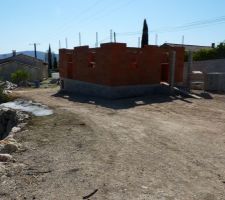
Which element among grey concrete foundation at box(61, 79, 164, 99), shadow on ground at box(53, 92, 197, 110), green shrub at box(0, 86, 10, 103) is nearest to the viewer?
shadow on ground at box(53, 92, 197, 110)

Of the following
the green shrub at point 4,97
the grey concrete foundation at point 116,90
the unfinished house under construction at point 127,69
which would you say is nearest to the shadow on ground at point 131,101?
the grey concrete foundation at point 116,90

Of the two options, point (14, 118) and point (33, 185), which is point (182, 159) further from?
point (14, 118)

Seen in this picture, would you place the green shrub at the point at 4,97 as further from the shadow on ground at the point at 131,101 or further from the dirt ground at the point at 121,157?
the dirt ground at the point at 121,157

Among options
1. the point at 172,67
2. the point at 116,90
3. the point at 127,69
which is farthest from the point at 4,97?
the point at 172,67

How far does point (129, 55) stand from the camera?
54.4ft

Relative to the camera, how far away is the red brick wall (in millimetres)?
16219

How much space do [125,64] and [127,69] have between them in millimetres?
265

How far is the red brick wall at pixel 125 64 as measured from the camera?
16219 mm

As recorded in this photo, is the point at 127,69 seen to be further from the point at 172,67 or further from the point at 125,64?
the point at 172,67

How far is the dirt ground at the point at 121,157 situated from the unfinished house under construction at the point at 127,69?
13.5ft

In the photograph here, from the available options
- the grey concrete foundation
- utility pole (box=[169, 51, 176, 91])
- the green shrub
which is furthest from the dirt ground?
the green shrub

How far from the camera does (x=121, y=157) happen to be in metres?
7.15

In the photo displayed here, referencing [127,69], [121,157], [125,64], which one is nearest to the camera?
[121,157]

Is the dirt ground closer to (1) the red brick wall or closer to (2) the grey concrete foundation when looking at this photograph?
(2) the grey concrete foundation
